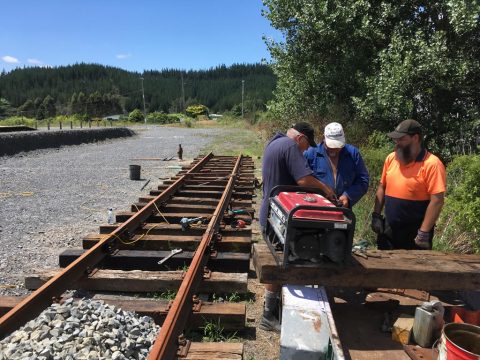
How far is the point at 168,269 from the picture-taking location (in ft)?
15.1

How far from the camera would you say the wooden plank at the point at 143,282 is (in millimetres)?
4027

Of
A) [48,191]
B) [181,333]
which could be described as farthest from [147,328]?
[48,191]

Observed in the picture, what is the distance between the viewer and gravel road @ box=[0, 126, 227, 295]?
5195mm

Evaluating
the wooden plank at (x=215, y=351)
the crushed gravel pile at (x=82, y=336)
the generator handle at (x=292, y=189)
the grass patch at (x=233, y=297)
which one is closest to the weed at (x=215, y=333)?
the wooden plank at (x=215, y=351)

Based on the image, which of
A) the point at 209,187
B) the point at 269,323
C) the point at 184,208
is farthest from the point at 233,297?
the point at 209,187

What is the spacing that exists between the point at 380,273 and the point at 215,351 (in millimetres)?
1341

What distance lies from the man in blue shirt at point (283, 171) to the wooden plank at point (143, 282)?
0.59 meters

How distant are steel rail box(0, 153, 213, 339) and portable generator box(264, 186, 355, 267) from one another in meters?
1.93

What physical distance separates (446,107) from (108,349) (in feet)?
35.7

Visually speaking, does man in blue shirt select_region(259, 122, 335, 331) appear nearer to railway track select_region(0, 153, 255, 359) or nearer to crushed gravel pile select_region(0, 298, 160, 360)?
railway track select_region(0, 153, 255, 359)

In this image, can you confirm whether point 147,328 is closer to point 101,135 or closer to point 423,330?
point 423,330

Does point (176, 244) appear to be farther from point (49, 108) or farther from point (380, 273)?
point (49, 108)

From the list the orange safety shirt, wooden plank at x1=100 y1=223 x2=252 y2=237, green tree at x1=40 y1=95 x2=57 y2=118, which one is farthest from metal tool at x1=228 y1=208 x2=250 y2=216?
green tree at x1=40 y1=95 x2=57 y2=118

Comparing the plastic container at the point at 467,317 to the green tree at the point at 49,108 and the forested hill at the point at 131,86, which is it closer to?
the green tree at the point at 49,108
